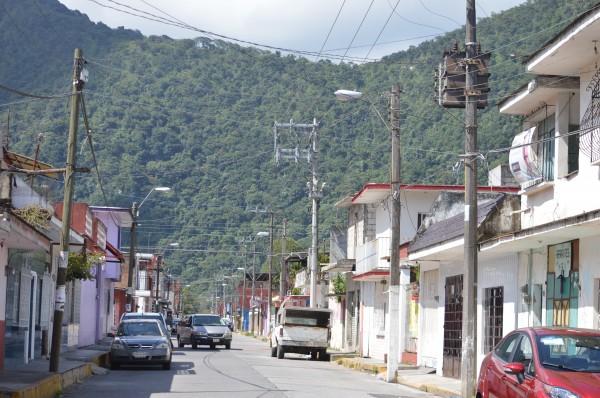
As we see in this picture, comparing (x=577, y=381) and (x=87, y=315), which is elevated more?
(x=577, y=381)

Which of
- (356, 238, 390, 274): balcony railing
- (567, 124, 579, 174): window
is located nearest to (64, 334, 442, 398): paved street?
(567, 124, 579, 174): window

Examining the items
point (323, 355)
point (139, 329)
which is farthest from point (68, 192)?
point (323, 355)

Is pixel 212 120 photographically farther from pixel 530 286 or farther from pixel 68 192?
pixel 530 286

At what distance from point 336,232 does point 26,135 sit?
18171mm

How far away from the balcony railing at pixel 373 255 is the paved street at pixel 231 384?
968 centimetres

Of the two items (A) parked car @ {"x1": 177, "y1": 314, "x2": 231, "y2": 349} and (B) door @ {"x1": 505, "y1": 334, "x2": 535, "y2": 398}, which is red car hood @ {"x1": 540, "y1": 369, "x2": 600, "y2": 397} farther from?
(A) parked car @ {"x1": 177, "y1": 314, "x2": 231, "y2": 349}

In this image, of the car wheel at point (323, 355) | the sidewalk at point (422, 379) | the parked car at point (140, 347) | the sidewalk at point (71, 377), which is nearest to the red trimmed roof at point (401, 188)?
the car wheel at point (323, 355)

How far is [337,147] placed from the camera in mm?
61938

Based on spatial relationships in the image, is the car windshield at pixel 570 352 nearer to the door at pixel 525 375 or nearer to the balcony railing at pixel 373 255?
the door at pixel 525 375

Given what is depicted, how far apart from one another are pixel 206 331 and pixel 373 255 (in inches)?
463

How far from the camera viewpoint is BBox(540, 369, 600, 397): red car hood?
11.6m

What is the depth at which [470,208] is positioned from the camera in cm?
2219

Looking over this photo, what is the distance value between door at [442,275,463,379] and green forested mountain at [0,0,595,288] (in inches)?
355

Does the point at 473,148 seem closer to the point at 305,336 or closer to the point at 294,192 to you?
the point at 305,336
